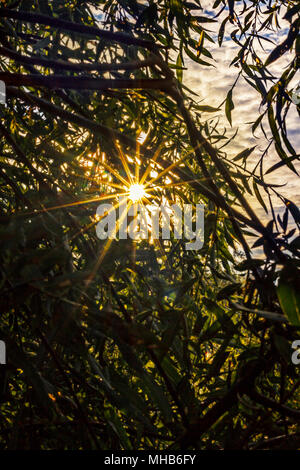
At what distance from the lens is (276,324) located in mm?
628

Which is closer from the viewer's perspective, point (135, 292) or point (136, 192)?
point (135, 292)

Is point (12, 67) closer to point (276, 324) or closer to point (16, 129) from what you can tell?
point (16, 129)

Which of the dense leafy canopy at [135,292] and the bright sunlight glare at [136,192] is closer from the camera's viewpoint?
the dense leafy canopy at [135,292]

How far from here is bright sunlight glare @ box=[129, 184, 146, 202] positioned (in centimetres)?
109

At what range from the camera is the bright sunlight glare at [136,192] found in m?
1.09

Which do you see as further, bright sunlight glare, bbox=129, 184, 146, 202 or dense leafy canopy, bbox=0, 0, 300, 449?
bright sunlight glare, bbox=129, 184, 146, 202

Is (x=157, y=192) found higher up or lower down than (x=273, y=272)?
higher up

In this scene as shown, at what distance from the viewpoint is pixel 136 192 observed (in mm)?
1096

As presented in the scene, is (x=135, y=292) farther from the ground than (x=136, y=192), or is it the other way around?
(x=136, y=192)

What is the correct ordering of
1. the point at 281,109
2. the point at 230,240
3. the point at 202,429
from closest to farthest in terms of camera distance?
the point at 202,429, the point at 281,109, the point at 230,240
